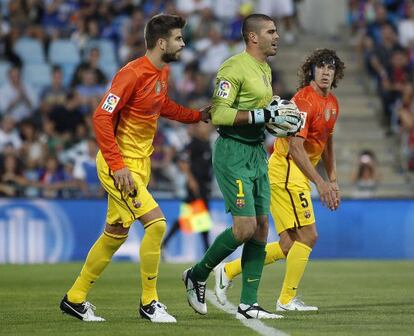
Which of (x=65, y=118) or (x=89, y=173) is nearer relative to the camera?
(x=89, y=173)

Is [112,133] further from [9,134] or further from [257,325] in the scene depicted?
[9,134]

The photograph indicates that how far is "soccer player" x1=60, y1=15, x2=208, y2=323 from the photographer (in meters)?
9.88

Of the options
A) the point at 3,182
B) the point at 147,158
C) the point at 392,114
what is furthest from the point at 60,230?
the point at 147,158

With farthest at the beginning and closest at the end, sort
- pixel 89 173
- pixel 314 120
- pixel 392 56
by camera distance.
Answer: pixel 392 56 → pixel 89 173 → pixel 314 120

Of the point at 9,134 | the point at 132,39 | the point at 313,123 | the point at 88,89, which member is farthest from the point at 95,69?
the point at 313,123

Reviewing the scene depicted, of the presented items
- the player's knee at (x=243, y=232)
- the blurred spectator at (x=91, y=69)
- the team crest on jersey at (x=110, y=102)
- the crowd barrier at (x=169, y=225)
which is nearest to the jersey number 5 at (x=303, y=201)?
the player's knee at (x=243, y=232)

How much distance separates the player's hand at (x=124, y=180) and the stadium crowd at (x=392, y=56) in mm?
14215

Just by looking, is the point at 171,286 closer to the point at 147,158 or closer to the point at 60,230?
the point at 147,158

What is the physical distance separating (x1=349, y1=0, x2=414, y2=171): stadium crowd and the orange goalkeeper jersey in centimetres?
1204

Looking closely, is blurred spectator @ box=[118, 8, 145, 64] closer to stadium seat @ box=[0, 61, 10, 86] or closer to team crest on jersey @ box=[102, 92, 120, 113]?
stadium seat @ box=[0, 61, 10, 86]

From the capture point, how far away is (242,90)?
1022cm

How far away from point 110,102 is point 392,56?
16074 mm

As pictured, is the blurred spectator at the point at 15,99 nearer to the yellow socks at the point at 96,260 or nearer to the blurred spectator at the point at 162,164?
the blurred spectator at the point at 162,164

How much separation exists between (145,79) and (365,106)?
16.7 m
